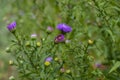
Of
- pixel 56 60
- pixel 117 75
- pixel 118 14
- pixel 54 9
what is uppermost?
pixel 54 9

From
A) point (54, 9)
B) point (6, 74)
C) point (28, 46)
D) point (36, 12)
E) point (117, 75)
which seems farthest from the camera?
point (6, 74)

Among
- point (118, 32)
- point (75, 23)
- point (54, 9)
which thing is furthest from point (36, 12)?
point (118, 32)

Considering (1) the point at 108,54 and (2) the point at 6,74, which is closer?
(1) the point at 108,54

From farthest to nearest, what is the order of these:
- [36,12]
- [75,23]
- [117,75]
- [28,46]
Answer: [36,12] → [75,23] → [117,75] → [28,46]

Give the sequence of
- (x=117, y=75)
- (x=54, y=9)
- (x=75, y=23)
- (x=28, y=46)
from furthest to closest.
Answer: (x=54, y=9) < (x=75, y=23) < (x=117, y=75) < (x=28, y=46)

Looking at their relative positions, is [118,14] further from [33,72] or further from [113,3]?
[33,72]

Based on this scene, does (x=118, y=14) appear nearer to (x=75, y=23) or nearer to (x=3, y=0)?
(x=75, y=23)

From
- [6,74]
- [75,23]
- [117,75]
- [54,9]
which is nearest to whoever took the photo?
[117,75]

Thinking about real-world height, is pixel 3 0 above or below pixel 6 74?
above

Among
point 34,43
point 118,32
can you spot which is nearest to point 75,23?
point 118,32
